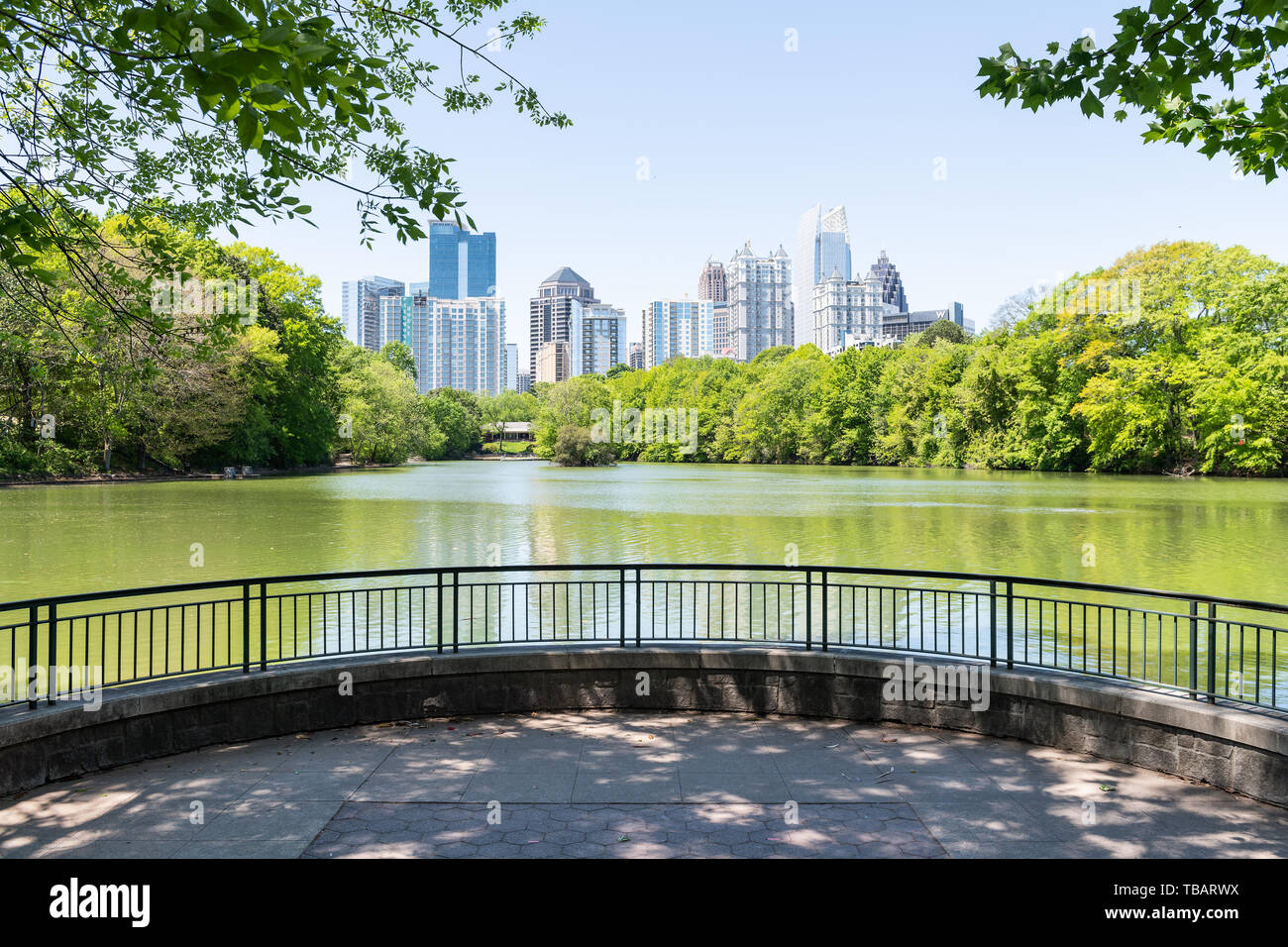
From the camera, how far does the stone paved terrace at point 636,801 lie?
5375 millimetres

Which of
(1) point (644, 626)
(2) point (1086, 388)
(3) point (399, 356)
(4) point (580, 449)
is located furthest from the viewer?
(3) point (399, 356)

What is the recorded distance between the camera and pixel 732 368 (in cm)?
14800

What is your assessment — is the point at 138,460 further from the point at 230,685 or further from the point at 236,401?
the point at 230,685

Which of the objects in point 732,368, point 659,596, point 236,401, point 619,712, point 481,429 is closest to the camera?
point 619,712

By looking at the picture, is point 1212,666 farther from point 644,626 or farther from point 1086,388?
point 1086,388

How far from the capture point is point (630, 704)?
8.54 m

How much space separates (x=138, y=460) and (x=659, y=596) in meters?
50.3

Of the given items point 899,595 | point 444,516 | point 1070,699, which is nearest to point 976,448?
point 444,516

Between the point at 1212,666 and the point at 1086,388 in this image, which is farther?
the point at 1086,388

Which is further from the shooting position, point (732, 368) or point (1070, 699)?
point (732, 368)

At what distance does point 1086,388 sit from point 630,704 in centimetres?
6525

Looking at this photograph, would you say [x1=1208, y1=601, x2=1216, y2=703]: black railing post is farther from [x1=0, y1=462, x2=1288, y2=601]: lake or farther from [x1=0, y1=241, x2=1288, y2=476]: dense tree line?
[x1=0, y1=241, x2=1288, y2=476]: dense tree line

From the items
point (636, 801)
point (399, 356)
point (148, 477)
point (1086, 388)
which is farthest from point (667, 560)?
point (399, 356)

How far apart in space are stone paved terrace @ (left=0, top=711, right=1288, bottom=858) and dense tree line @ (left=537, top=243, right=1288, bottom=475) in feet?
190
